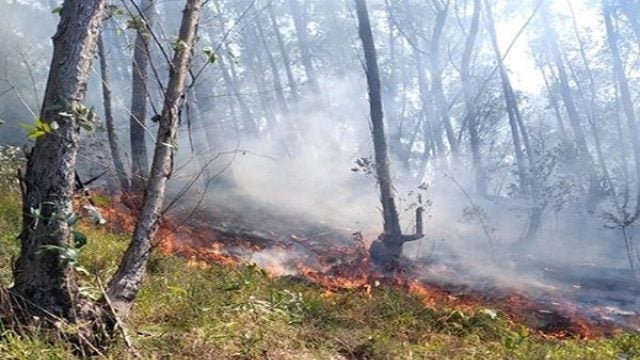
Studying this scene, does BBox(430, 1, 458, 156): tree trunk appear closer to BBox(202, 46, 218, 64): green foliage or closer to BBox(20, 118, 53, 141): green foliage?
BBox(202, 46, 218, 64): green foliage

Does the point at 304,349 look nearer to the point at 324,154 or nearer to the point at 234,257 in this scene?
the point at 234,257

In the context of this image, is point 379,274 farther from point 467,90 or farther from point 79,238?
point 467,90

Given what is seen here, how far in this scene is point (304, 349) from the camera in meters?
3.74

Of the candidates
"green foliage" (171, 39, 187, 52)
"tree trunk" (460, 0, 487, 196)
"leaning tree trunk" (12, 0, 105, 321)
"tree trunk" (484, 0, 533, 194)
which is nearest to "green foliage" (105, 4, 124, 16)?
"green foliage" (171, 39, 187, 52)

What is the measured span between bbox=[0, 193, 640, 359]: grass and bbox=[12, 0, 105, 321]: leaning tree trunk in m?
0.18

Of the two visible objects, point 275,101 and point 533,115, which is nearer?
point 275,101

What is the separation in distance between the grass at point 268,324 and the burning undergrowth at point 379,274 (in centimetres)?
65

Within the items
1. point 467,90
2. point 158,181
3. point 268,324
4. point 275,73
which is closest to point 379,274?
point 268,324

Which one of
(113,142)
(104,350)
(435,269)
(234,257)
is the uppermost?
(113,142)

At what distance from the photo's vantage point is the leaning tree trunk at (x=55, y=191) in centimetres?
294

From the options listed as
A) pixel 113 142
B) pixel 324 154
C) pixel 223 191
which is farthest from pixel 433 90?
pixel 113 142

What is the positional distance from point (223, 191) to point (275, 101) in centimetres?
1437

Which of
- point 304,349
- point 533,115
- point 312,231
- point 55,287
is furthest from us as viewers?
point 533,115

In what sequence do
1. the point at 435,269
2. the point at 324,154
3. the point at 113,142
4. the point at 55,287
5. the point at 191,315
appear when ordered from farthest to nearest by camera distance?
the point at 324,154 → the point at 435,269 → the point at 113,142 → the point at 191,315 → the point at 55,287
